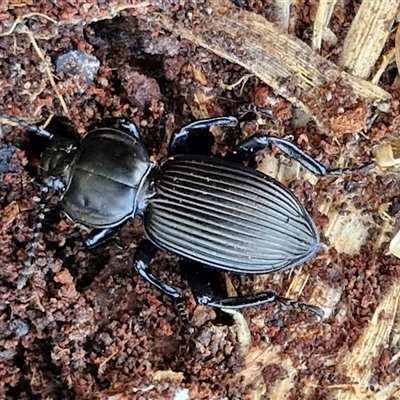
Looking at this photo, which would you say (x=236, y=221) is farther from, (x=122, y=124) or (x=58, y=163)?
(x=58, y=163)

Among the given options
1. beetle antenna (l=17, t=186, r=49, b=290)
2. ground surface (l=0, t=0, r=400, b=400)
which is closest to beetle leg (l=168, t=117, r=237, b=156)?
ground surface (l=0, t=0, r=400, b=400)

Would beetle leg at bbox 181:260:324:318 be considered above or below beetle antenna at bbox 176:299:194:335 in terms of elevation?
above

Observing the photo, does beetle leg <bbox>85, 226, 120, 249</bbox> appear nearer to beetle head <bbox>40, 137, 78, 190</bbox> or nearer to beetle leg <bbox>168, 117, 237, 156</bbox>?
beetle head <bbox>40, 137, 78, 190</bbox>

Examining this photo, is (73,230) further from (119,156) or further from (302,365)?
(302,365)

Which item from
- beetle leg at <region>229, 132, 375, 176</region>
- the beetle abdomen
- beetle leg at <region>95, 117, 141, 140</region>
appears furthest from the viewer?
beetle leg at <region>95, 117, 141, 140</region>

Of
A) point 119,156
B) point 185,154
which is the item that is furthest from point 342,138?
point 119,156

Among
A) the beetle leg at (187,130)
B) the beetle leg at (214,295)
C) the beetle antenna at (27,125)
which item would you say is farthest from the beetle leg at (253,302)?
the beetle antenna at (27,125)
